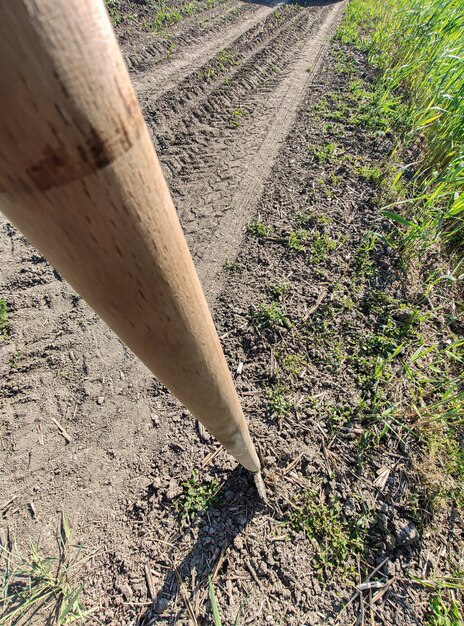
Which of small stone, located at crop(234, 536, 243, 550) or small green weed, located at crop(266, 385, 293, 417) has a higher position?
small green weed, located at crop(266, 385, 293, 417)

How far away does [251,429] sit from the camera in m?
2.05

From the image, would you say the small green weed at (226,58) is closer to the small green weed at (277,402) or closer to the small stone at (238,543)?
the small green weed at (277,402)

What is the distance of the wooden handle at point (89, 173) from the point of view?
22cm

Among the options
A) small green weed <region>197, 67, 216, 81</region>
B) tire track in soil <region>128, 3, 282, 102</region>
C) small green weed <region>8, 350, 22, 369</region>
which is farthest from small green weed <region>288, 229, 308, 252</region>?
small green weed <region>197, 67, 216, 81</region>

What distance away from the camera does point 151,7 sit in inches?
253

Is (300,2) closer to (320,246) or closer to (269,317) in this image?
(320,246)

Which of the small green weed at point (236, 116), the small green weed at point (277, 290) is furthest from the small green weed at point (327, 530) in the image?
the small green weed at point (236, 116)

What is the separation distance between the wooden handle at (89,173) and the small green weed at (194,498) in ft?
5.42

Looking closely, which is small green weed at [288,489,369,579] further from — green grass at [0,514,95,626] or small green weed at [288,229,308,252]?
small green weed at [288,229,308,252]

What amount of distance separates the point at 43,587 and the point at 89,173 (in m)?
2.15

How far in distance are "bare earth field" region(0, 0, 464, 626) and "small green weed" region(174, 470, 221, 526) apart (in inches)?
0.6

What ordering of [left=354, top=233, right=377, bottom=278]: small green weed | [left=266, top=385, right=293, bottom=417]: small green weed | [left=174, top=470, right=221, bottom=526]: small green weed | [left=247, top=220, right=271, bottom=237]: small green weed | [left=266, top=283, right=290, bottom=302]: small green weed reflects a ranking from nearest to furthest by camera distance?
[left=174, top=470, right=221, bottom=526]: small green weed < [left=266, top=385, right=293, bottom=417]: small green weed < [left=266, top=283, right=290, bottom=302]: small green weed < [left=354, top=233, right=377, bottom=278]: small green weed < [left=247, top=220, right=271, bottom=237]: small green weed

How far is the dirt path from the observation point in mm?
1863

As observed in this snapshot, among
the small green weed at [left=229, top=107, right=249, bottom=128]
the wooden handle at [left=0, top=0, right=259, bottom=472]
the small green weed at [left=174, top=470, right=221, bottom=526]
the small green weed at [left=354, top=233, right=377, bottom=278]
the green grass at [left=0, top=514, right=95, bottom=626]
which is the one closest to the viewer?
the wooden handle at [left=0, top=0, right=259, bottom=472]
